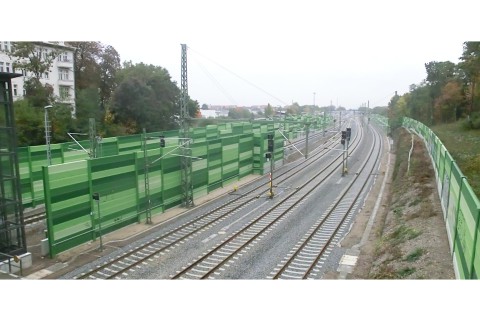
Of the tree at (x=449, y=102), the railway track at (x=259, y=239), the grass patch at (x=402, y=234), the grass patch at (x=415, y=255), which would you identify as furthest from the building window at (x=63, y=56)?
the tree at (x=449, y=102)

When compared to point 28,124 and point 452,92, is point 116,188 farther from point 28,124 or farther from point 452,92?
point 452,92

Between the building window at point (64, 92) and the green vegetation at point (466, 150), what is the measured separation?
29505mm

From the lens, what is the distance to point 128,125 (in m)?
39.4

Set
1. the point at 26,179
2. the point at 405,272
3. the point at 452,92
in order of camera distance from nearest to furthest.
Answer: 1. the point at 405,272
2. the point at 26,179
3. the point at 452,92

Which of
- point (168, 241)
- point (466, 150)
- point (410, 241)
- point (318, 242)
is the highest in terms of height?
point (466, 150)

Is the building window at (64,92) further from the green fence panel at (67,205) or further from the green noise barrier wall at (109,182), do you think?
the green fence panel at (67,205)

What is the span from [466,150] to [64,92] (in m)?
30.8

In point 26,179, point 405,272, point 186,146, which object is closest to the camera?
point 405,272

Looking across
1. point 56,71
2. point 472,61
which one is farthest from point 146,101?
point 472,61

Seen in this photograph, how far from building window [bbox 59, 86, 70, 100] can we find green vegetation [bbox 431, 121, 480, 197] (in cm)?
2950

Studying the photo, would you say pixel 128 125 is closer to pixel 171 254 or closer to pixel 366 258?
pixel 171 254

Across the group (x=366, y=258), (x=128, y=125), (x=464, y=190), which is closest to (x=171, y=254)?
(x=366, y=258)

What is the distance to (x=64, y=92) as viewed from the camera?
3406 centimetres

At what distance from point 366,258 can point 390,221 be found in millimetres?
3721
